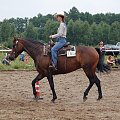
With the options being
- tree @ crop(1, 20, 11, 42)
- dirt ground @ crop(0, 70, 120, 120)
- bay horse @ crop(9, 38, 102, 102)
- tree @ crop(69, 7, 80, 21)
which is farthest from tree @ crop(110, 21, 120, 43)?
bay horse @ crop(9, 38, 102, 102)

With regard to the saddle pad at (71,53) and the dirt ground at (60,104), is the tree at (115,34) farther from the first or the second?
the saddle pad at (71,53)

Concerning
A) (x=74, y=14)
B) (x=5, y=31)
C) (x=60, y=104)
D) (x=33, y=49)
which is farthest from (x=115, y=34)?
(x=60, y=104)

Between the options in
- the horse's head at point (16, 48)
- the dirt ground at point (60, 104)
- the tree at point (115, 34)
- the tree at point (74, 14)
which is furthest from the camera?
the tree at point (74, 14)

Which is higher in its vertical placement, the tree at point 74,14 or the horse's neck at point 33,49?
the tree at point 74,14

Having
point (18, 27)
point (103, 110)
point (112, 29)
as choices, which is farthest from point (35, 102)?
point (18, 27)

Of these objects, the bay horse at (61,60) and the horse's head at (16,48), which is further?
the horse's head at (16,48)

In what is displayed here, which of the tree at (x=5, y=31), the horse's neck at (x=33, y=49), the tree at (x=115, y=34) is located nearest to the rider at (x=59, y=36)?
the horse's neck at (x=33, y=49)

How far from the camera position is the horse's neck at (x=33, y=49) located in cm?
1134

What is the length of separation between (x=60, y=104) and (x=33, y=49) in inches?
82.6

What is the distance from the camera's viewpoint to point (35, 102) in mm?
10719

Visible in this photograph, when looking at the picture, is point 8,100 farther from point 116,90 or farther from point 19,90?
point 116,90

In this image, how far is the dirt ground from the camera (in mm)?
8234

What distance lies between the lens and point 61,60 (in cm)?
1117

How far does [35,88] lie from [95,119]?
3.96 metres
